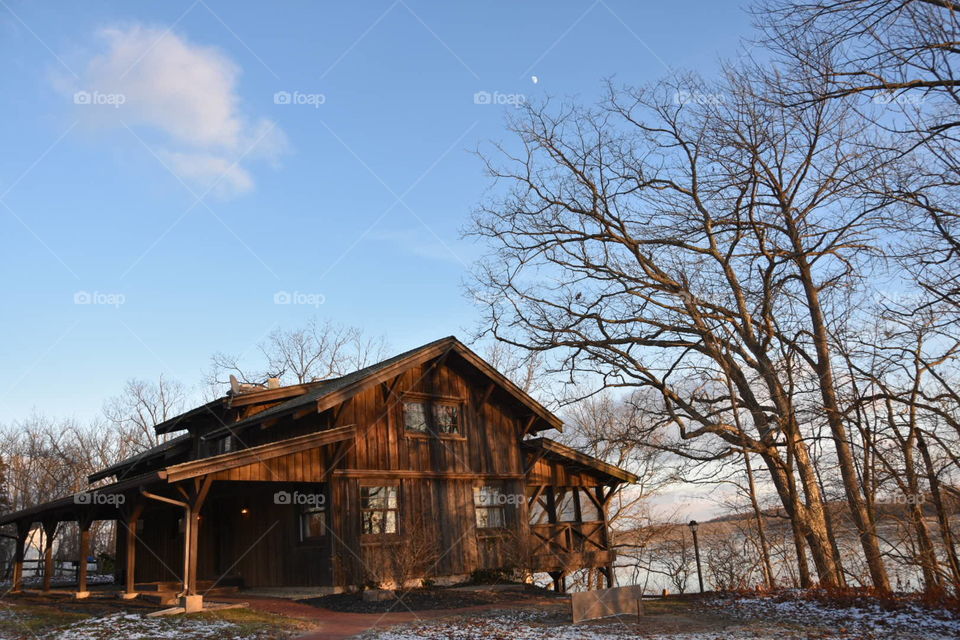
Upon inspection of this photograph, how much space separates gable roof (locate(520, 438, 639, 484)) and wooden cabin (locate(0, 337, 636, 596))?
0.14ft

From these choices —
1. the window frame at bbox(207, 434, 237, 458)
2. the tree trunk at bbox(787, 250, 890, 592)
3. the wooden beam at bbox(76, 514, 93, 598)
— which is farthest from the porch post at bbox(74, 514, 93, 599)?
the tree trunk at bbox(787, 250, 890, 592)

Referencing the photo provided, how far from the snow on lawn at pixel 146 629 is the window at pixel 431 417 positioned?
26.8 feet

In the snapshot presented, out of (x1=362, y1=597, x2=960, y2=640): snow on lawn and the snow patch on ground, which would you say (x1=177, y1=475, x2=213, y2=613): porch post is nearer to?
the snow patch on ground

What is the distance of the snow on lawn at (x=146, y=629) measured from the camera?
Result: 12.0m

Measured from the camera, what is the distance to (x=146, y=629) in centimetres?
1266

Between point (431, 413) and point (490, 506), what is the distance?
10.7 ft

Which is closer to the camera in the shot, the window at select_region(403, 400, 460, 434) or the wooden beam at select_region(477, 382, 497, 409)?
the window at select_region(403, 400, 460, 434)

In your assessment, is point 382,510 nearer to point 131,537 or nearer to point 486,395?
point 486,395

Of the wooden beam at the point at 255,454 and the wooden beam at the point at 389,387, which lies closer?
the wooden beam at the point at 255,454

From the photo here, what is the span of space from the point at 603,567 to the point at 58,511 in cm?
1647

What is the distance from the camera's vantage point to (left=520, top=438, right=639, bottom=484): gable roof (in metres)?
22.2

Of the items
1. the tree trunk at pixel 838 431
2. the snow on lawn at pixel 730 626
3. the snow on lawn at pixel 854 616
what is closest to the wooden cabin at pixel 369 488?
the snow on lawn at pixel 730 626

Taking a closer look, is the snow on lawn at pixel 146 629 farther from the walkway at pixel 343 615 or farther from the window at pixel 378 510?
the window at pixel 378 510

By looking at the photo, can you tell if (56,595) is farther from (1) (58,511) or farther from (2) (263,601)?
(2) (263,601)
